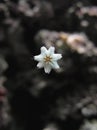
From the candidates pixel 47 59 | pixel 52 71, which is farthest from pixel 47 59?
pixel 52 71

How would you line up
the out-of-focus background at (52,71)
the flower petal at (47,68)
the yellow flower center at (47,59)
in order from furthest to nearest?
the out-of-focus background at (52,71) → the yellow flower center at (47,59) → the flower petal at (47,68)

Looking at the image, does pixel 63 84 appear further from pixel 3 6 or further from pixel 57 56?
pixel 57 56

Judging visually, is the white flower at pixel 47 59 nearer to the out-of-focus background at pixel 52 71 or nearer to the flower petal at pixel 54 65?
the flower petal at pixel 54 65

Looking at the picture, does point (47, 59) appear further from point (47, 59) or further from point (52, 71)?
point (52, 71)

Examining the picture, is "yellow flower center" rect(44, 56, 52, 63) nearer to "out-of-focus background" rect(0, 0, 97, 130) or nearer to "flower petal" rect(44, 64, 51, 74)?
"flower petal" rect(44, 64, 51, 74)

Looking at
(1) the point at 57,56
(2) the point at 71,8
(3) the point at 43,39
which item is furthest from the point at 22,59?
(1) the point at 57,56

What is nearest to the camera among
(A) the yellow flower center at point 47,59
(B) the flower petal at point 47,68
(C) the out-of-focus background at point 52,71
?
(B) the flower petal at point 47,68

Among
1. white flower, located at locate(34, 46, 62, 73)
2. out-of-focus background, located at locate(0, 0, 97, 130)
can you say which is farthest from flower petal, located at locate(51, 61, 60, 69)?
out-of-focus background, located at locate(0, 0, 97, 130)

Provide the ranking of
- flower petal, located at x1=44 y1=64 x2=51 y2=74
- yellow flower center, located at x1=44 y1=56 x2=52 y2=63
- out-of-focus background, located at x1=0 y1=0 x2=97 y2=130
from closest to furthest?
flower petal, located at x1=44 y1=64 x2=51 y2=74
yellow flower center, located at x1=44 y1=56 x2=52 y2=63
out-of-focus background, located at x1=0 y1=0 x2=97 y2=130

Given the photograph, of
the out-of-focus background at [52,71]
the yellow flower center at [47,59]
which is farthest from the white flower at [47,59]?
the out-of-focus background at [52,71]

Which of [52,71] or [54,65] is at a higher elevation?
[52,71]
